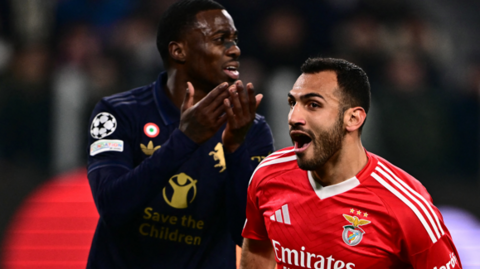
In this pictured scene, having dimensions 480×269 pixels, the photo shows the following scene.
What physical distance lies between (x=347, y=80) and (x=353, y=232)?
0.68 meters

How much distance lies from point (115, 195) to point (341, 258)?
40.0 inches

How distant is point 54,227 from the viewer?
5891mm

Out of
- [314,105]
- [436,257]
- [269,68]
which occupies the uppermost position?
[314,105]

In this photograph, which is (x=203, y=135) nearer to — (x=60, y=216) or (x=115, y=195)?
(x=115, y=195)

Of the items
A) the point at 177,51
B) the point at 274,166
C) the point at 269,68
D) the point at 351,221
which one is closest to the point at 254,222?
the point at 274,166

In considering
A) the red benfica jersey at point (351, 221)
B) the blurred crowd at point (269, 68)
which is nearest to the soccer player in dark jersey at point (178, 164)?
the red benfica jersey at point (351, 221)

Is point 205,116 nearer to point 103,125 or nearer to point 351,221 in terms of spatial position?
point 103,125

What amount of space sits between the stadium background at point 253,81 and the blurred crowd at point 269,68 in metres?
0.01

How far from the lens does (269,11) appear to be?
7.29 meters

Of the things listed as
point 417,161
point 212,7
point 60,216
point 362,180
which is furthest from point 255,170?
point 417,161

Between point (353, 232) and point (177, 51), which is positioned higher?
point (177, 51)

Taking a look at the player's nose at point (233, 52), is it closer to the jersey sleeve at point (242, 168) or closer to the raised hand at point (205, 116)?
the jersey sleeve at point (242, 168)

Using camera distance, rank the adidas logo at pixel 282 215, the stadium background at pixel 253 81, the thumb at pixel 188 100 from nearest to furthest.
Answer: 1. the thumb at pixel 188 100
2. the adidas logo at pixel 282 215
3. the stadium background at pixel 253 81

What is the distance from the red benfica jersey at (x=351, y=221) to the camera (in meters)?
2.21
